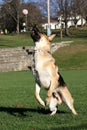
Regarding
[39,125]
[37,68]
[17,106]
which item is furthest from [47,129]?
[17,106]

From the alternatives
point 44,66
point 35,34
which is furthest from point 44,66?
point 35,34

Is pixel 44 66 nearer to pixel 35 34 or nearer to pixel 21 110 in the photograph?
pixel 35 34

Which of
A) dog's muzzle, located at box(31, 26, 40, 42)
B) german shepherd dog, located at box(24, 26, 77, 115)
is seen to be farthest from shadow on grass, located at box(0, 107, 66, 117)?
dog's muzzle, located at box(31, 26, 40, 42)

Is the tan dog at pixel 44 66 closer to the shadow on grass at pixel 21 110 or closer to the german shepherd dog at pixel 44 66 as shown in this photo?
the german shepherd dog at pixel 44 66

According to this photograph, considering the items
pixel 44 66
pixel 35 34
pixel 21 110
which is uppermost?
pixel 35 34

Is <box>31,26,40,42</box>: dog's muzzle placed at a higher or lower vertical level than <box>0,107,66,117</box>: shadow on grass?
higher

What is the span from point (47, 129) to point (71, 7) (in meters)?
80.6

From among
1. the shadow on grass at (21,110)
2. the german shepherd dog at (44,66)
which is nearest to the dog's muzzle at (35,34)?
the german shepherd dog at (44,66)

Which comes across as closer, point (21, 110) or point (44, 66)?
point (44, 66)

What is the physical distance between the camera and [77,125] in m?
8.98

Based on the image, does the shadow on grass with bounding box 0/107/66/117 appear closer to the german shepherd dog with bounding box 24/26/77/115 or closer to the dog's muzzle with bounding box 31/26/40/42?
the german shepherd dog with bounding box 24/26/77/115

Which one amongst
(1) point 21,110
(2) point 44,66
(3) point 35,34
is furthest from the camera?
(1) point 21,110

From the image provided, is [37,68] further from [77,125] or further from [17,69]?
[17,69]

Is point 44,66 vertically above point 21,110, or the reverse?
point 44,66
